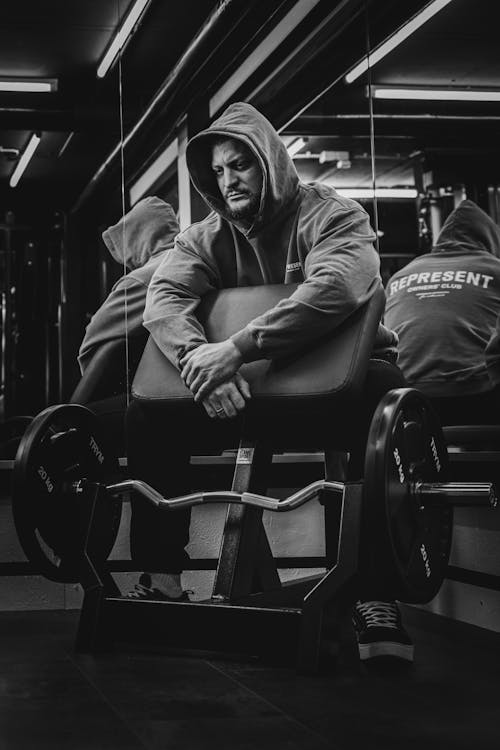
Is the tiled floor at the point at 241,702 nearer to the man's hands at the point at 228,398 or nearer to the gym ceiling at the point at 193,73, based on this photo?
the man's hands at the point at 228,398

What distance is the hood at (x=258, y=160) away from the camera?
85.2 inches

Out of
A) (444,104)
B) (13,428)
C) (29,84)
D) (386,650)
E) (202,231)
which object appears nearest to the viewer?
(386,650)

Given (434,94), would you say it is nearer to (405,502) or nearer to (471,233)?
(471,233)

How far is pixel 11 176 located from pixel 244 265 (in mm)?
1436

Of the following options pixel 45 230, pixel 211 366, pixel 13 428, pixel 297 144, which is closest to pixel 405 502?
pixel 211 366

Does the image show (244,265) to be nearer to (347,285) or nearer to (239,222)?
(239,222)

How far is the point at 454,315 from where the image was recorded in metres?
3.28

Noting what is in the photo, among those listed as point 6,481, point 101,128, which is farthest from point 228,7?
point 6,481

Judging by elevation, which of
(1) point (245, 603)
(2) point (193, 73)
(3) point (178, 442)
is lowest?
(1) point (245, 603)

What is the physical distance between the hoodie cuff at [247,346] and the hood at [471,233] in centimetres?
171

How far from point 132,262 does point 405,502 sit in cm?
165

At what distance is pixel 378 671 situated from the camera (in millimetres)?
1779

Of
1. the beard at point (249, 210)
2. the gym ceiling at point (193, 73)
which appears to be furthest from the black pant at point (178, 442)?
the gym ceiling at point (193, 73)

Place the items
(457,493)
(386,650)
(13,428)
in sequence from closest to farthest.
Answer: (457,493) → (386,650) → (13,428)
